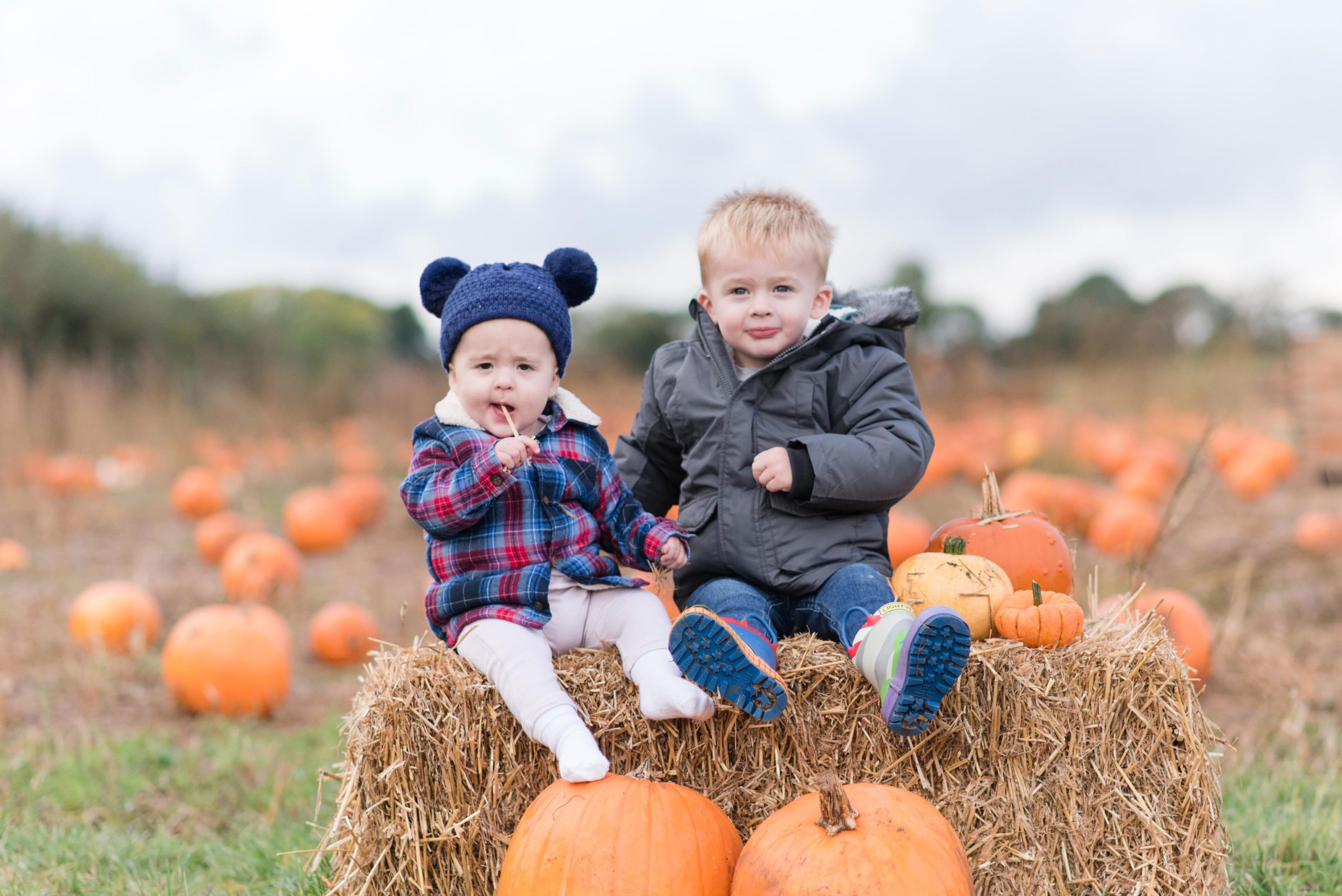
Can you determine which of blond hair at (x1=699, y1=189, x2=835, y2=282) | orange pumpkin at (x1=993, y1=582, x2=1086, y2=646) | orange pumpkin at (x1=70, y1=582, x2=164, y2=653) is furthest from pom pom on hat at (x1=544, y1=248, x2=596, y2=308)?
orange pumpkin at (x1=70, y1=582, x2=164, y2=653)

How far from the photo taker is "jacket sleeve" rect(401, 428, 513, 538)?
242 centimetres

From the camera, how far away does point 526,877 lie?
2.14 m

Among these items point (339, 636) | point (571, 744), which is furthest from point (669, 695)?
point (339, 636)

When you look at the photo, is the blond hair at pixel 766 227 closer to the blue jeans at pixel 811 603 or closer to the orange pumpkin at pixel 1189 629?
the blue jeans at pixel 811 603

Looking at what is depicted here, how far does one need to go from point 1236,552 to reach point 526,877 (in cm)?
629

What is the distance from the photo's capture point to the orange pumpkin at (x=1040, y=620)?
2.46 metres

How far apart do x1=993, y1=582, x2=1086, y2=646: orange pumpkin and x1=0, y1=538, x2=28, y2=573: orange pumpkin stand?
23.9ft

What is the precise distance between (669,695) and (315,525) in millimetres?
6532

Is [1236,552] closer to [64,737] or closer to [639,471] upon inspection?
[639,471]

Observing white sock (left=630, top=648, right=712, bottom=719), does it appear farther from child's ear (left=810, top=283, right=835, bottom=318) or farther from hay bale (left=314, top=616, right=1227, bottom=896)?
child's ear (left=810, top=283, right=835, bottom=318)

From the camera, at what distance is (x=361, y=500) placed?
9188mm

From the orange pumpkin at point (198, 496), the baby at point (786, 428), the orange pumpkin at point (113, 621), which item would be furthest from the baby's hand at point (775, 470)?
the orange pumpkin at point (198, 496)

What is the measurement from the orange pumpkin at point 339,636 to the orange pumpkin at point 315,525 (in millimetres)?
2747

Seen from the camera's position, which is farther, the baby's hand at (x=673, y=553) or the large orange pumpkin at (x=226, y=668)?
the large orange pumpkin at (x=226, y=668)
